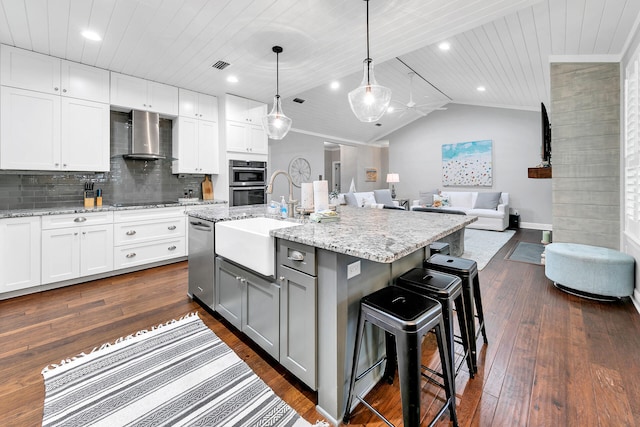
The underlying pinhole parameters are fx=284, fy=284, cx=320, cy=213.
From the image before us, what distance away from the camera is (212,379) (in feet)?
5.59

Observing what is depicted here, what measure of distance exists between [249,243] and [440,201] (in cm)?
675

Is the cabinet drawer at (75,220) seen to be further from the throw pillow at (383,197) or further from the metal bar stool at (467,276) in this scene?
the throw pillow at (383,197)

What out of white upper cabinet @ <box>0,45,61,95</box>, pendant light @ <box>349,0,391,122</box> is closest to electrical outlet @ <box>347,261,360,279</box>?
pendant light @ <box>349,0,391,122</box>

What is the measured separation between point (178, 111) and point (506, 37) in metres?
4.46

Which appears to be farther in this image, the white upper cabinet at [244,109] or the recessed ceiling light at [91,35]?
the white upper cabinet at [244,109]

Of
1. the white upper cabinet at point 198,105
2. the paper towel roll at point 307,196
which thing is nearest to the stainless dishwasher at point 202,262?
the paper towel roll at point 307,196

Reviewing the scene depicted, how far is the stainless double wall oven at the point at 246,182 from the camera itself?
459 centimetres

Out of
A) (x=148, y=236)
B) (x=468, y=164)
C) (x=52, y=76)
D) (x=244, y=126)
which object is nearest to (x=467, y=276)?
(x=148, y=236)

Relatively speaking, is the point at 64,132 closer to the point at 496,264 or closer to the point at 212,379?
the point at 212,379

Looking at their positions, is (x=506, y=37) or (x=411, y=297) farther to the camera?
(x=506, y=37)

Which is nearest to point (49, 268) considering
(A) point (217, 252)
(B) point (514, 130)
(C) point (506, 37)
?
(A) point (217, 252)

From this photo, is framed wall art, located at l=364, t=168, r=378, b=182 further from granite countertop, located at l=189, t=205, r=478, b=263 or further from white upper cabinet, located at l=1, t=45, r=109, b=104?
granite countertop, located at l=189, t=205, r=478, b=263

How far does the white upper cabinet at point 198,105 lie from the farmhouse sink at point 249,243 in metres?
2.80

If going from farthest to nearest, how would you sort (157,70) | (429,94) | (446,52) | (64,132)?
1. (429,94)
2. (446,52)
3. (157,70)
4. (64,132)
